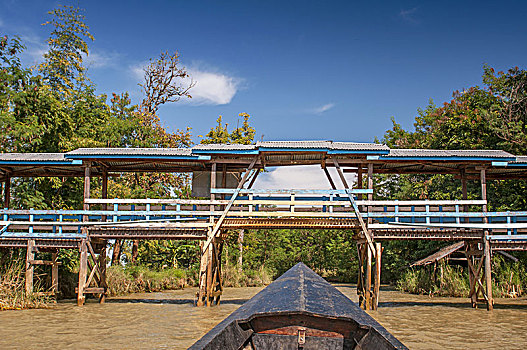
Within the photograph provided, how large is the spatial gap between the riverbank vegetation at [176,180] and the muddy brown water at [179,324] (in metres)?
2.17

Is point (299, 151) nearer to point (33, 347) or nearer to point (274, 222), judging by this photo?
point (274, 222)

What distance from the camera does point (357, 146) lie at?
13.8m

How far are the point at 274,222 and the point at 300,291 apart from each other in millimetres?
9686

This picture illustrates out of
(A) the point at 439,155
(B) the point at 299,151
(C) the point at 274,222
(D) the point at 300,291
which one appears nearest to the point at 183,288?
(C) the point at 274,222

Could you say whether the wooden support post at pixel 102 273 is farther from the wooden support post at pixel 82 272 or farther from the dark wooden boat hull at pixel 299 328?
the dark wooden boat hull at pixel 299 328

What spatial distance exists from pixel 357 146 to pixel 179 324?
6.78 m

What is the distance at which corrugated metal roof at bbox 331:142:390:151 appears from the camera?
526 inches

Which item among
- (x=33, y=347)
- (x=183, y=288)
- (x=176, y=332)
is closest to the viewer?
(x=33, y=347)

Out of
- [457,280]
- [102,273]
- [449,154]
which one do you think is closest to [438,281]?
[457,280]

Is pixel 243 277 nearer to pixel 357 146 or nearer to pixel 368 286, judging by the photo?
pixel 368 286

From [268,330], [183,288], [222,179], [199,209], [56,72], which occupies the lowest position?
[183,288]

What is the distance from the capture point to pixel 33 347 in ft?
28.7

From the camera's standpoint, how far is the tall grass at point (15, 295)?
521 inches

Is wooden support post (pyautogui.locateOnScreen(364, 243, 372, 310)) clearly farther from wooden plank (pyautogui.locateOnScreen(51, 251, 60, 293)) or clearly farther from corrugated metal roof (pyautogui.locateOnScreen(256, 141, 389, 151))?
wooden plank (pyautogui.locateOnScreen(51, 251, 60, 293))
